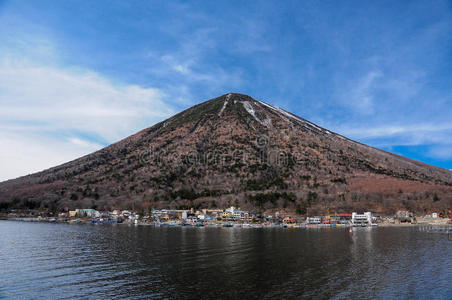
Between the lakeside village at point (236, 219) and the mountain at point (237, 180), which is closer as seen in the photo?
the lakeside village at point (236, 219)

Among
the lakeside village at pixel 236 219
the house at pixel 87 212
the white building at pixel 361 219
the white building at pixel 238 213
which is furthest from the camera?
the house at pixel 87 212

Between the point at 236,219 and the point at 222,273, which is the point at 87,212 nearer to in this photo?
the point at 236,219

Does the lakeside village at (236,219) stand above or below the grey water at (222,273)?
below

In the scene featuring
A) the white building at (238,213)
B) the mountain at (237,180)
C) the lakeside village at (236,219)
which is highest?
the mountain at (237,180)

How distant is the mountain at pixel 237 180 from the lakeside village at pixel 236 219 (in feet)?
28.4

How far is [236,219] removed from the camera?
106188 millimetres

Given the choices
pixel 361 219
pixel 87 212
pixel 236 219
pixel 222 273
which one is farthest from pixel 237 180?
pixel 222 273

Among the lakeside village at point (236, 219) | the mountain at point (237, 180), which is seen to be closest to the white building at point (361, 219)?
the lakeside village at point (236, 219)

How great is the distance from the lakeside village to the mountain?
8656mm

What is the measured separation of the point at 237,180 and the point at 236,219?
145ft

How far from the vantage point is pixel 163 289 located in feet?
72.5

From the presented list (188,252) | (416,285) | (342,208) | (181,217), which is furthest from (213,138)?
(416,285)

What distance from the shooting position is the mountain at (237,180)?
123m

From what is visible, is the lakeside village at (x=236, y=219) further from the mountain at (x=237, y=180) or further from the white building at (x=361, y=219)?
the mountain at (x=237, y=180)
